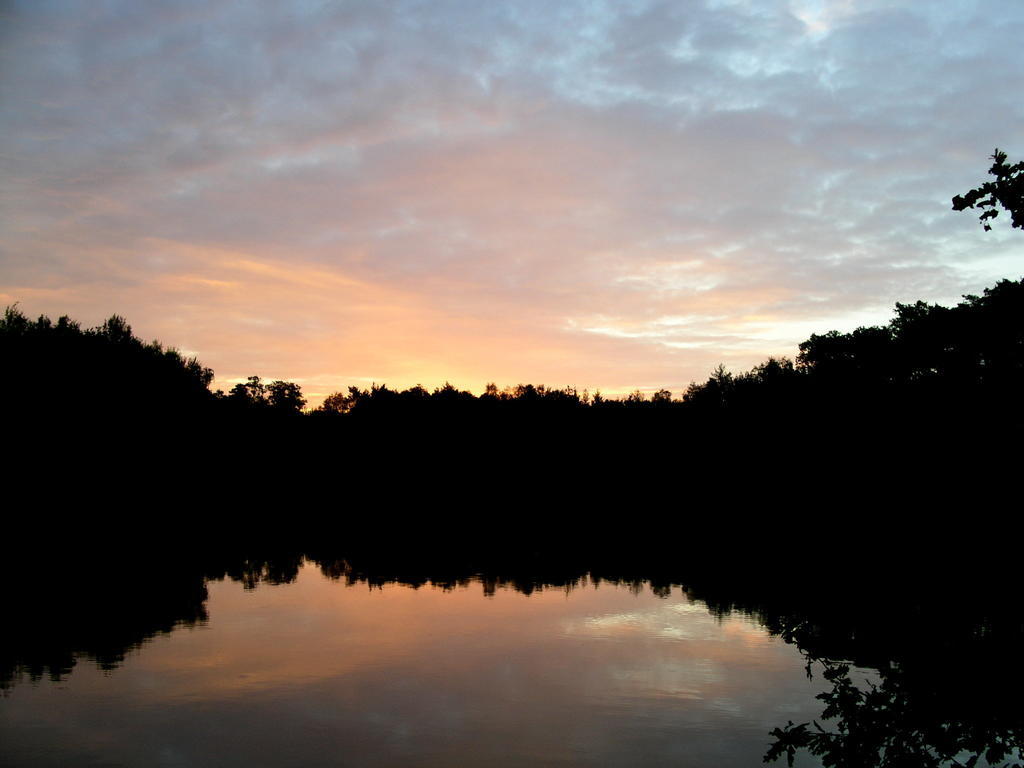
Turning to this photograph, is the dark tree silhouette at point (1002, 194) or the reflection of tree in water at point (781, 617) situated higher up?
the dark tree silhouette at point (1002, 194)

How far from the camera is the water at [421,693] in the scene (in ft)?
39.8

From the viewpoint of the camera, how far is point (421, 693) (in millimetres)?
15180

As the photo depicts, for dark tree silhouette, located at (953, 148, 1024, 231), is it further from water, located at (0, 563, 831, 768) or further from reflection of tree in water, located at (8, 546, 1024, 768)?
water, located at (0, 563, 831, 768)

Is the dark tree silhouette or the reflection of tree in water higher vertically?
the dark tree silhouette

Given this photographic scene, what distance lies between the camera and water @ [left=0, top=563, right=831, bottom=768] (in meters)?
12.1

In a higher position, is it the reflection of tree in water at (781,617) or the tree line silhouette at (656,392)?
the tree line silhouette at (656,392)

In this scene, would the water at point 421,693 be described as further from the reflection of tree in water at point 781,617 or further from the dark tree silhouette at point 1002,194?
the dark tree silhouette at point 1002,194

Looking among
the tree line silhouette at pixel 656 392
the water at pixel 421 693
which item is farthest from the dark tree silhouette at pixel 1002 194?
the water at pixel 421 693

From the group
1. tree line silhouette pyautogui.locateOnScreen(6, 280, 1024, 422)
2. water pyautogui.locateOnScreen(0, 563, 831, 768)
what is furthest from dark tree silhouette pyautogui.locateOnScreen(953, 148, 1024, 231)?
water pyautogui.locateOnScreen(0, 563, 831, 768)

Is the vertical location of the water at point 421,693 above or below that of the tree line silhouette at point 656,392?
below

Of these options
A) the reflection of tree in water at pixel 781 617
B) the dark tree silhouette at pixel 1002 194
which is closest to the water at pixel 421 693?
the reflection of tree in water at pixel 781 617

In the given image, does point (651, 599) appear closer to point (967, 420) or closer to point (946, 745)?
point (967, 420)

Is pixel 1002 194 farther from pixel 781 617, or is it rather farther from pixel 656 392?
pixel 656 392

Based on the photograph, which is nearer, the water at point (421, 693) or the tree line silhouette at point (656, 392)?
the tree line silhouette at point (656, 392)
